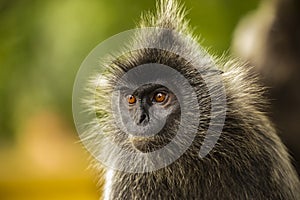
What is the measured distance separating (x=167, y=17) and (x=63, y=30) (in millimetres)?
3477

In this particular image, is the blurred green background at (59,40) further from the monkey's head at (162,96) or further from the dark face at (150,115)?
the dark face at (150,115)

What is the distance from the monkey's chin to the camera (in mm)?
4395

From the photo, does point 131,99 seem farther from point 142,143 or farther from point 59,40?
point 59,40

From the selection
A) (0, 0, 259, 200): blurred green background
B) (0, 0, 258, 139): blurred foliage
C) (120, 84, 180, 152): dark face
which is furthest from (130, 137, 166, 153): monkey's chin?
(0, 0, 258, 139): blurred foliage

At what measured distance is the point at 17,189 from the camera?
934 cm

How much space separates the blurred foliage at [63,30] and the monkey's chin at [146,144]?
3.20m

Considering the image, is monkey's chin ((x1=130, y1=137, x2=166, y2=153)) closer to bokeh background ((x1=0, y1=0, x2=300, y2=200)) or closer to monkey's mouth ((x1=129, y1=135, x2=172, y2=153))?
monkey's mouth ((x1=129, y1=135, x2=172, y2=153))

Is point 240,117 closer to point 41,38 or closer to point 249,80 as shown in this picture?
point 249,80

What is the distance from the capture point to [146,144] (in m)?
4.42

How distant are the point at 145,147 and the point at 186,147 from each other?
0.70 ft

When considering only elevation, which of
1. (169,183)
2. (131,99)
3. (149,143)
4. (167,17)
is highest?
(167,17)

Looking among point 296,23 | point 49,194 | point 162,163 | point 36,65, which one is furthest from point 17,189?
point 162,163

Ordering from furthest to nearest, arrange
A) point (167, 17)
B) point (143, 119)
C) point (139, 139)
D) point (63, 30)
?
1. point (63, 30)
2. point (167, 17)
3. point (139, 139)
4. point (143, 119)

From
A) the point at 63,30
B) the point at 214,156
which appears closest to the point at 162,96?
the point at 214,156
